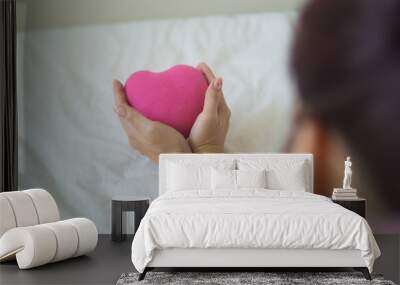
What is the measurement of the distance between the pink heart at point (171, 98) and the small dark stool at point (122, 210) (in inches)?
34.6

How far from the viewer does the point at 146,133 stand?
6719 mm

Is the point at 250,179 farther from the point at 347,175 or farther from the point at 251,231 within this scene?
the point at 251,231

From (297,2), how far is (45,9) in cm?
273

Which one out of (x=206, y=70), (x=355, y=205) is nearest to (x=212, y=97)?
(x=206, y=70)

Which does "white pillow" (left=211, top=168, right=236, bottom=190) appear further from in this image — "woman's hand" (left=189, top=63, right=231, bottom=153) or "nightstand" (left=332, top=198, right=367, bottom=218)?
"nightstand" (left=332, top=198, right=367, bottom=218)

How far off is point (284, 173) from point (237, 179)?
0.49 metres

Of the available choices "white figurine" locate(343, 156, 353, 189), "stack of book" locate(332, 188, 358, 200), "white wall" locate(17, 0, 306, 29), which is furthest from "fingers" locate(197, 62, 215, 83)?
"stack of book" locate(332, 188, 358, 200)

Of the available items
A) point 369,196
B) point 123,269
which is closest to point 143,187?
point 123,269

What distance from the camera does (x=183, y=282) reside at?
445cm

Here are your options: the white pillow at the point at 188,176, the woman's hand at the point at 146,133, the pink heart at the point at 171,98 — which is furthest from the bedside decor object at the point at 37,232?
the pink heart at the point at 171,98

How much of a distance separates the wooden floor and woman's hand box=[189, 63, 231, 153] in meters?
1.40

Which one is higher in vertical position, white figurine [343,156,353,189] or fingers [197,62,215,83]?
fingers [197,62,215,83]

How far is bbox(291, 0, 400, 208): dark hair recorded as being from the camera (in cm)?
674

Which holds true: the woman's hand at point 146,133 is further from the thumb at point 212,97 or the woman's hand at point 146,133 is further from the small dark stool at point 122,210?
the small dark stool at point 122,210
